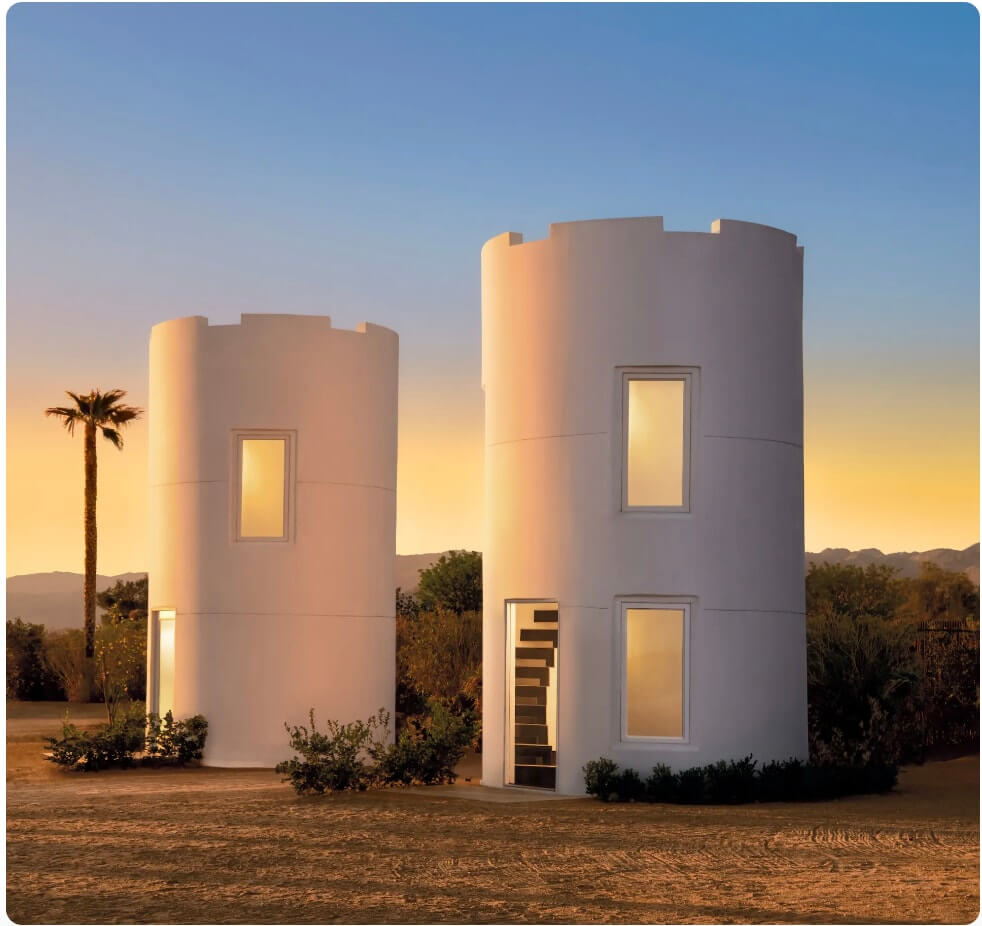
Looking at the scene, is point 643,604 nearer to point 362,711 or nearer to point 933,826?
point 933,826

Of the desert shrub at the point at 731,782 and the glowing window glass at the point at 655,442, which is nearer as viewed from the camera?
the desert shrub at the point at 731,782

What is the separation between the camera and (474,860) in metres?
10.7

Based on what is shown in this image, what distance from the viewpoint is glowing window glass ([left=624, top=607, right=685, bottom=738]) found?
16.0 m

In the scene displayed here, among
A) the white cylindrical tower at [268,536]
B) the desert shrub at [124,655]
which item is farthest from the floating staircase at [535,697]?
the desert shrub at [124,655]

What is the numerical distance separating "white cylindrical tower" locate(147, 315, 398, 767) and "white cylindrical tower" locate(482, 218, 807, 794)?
4.24 m

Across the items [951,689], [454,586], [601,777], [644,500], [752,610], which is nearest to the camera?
[601,777]

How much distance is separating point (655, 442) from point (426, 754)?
167 inches

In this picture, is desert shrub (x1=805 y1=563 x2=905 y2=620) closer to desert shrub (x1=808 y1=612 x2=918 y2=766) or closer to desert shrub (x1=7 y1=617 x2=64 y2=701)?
desert shrub (x1=7 y1=617 x2=64 y2=701)

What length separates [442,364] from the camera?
31.6m

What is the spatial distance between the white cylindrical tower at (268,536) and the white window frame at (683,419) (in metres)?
5.87

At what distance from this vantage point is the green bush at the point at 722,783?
14.6 metres

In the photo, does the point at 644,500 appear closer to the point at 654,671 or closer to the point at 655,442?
the point at 655,442

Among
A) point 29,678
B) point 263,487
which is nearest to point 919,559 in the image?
point 29,678

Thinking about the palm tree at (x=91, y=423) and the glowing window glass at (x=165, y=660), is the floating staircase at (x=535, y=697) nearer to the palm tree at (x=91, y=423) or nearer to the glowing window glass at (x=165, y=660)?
the glowing window glass at (x=165, y=660)
